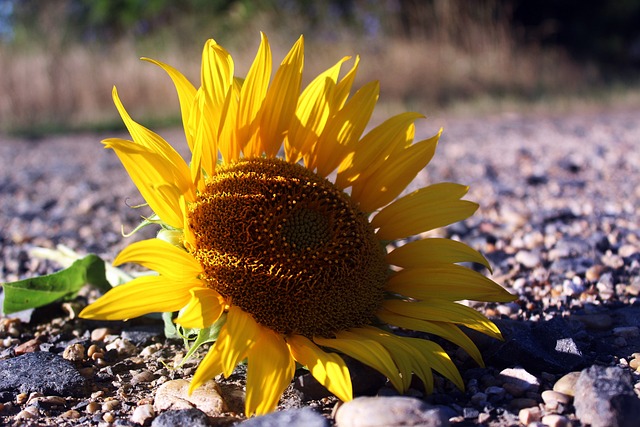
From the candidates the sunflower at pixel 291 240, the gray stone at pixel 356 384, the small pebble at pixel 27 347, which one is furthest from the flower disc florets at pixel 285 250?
the small pebble at pixel 27 347

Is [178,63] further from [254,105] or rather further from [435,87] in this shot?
[254,105]

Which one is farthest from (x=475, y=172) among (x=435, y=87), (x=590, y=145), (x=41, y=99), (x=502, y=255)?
(x=41, y=99)

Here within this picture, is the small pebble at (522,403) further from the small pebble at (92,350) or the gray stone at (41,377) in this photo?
the small pebble at (92,350)

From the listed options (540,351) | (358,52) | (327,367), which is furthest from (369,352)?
(358,52)

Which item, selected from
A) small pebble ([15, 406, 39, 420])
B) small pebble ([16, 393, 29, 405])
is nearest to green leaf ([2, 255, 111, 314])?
small pebble ([16, 393, 29, 405])

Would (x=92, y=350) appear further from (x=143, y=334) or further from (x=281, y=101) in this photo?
(x=281, y=101)

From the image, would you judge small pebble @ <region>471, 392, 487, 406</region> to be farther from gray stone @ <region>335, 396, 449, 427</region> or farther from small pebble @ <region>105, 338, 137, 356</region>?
small pebble @ <region>105, 338, 137, 356</region>
